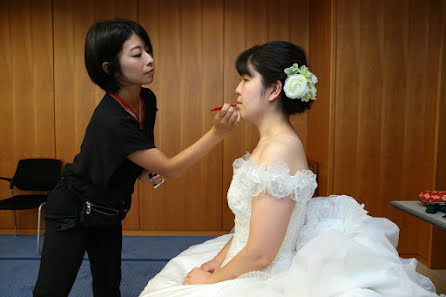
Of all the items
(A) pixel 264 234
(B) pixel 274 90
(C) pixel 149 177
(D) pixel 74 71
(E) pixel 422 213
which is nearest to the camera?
(A) pixel 264 234

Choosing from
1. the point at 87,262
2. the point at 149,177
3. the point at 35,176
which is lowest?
the point at 87,262

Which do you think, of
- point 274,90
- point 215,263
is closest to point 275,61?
point 274,90

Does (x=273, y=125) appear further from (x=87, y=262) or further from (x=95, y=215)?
(x=87, y=262)

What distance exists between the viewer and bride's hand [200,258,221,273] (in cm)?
145

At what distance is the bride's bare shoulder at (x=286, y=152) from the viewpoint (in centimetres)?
128

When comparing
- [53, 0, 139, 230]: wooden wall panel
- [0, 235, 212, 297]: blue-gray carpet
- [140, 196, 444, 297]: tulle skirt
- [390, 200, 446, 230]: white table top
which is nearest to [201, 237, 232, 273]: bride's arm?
[140, 196, 444, 297]: tulle skirt

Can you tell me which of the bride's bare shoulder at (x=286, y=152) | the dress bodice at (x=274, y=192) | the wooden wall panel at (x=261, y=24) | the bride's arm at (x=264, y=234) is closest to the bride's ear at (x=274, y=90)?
the bride's bare shoulder at (x=286, y=152)

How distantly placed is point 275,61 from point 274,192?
492 millimetres

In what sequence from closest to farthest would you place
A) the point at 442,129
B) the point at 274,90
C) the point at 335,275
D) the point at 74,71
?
the point at 335,275
the point at 274,90
the point at 442,129
the point at 74,71

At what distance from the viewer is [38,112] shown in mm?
4047

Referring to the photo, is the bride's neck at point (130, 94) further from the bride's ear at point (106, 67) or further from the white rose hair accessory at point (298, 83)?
the white rose hair accessory at point (298, 83)

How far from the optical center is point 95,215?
64.2 inches

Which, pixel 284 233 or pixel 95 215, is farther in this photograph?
pixel 95 215

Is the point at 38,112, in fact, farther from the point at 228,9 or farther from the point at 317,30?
the point at 317,30
